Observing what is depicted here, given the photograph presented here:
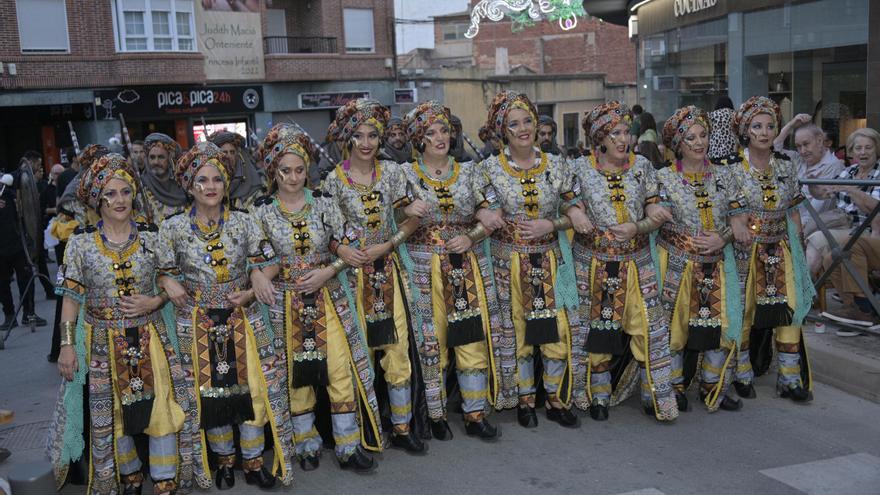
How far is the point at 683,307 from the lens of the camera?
592 cm

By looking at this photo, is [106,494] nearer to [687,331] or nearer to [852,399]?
[687,331]

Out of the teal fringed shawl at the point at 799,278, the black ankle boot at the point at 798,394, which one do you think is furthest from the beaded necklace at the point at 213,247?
the black ankle boot at the point at 798,394

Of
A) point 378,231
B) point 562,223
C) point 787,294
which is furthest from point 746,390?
point 378,231

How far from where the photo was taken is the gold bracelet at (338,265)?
507cm

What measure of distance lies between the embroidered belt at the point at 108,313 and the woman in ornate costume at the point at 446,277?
1.70 meters

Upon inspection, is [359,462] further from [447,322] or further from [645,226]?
[645,226]

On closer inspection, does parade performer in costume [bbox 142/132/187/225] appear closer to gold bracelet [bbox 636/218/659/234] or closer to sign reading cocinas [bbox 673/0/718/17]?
gold bracelet [bbox 636/218/659/234]

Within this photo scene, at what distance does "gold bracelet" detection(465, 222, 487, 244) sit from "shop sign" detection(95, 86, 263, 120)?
1980cm

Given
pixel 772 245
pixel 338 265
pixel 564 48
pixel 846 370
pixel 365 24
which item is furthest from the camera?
pixel 564 48

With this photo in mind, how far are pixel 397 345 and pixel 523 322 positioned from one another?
86 cm

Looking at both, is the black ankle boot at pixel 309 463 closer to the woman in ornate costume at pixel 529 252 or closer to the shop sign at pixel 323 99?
the woman in ornate costume at pixel 529 252

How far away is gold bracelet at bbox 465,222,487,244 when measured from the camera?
5.47m

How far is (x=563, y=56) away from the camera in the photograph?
3916 cm

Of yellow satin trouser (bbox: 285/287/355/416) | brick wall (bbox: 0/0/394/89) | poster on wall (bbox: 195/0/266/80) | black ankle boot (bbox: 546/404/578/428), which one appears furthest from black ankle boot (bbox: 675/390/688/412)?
poster on wall (bbox: 195/0/266/80)
